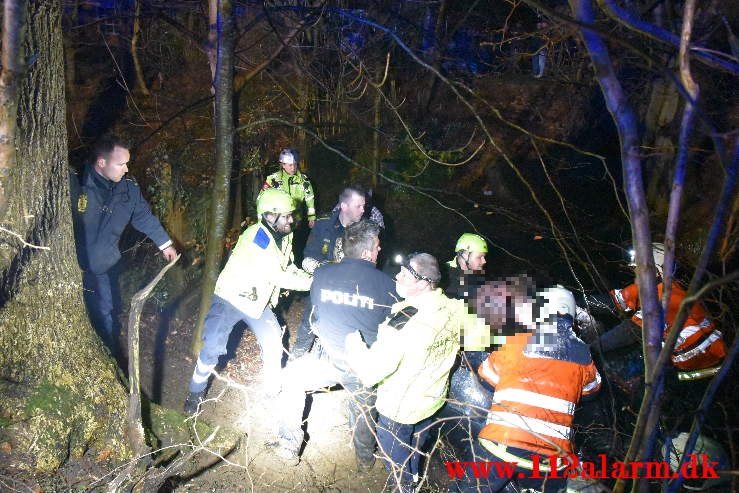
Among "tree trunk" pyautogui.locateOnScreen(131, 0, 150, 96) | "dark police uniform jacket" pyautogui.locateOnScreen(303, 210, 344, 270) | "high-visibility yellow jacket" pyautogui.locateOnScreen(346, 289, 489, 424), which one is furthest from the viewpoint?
"tree trunk" pyautogui.locateOnScreen(131, 0, 150, 96)

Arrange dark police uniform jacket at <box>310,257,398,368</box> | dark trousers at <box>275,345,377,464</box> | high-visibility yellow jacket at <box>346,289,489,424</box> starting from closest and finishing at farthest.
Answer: high-visibility yellow jacket at <box>346,289,489,424</box> → dark police uniform jacket at <box>310,257,398,368</box> → dark trousers at <box>275,345,377,464</box>

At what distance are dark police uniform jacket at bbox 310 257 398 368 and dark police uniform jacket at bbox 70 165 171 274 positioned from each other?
2.29 meters

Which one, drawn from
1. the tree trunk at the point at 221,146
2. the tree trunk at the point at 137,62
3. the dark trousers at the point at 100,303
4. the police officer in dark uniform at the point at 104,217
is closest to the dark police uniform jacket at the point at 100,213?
the police officer in dark uniform at the point at 104,217

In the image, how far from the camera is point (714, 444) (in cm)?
359

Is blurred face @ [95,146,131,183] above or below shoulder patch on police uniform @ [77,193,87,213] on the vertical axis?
above

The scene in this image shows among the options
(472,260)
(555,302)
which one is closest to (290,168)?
(472,260)

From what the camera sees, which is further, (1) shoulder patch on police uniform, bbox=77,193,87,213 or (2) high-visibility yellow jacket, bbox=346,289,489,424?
(1) shoulder patch on police uniform, bbox=77,193,87,213

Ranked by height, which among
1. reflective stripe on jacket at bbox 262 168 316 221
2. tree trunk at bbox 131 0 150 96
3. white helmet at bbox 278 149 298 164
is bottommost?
reflective stripe on jacket at bbox 262 168 316 221

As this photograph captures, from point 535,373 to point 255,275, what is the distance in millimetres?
2484

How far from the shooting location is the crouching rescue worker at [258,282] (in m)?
4.13

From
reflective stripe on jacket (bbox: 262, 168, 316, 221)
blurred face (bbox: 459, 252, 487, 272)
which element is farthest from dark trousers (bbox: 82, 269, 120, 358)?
blurred face (bbox: 459, 252, 487, 272)

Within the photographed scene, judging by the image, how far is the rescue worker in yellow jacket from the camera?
683cm

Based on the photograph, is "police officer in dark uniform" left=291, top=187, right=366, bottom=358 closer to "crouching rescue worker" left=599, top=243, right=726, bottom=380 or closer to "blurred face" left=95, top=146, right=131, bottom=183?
"blurred face" left=95, top=146, right=131, bottom=183

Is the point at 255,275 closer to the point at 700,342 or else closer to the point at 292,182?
the point at 292,182
